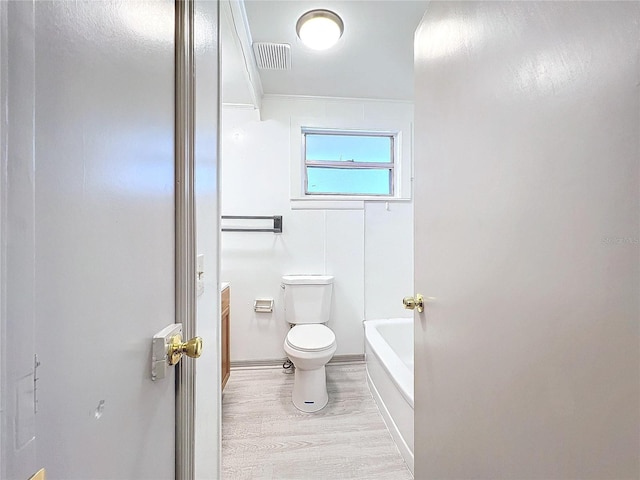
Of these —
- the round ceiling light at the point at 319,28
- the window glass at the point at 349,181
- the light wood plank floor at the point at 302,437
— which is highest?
the round ceiling light at the point at 319,28

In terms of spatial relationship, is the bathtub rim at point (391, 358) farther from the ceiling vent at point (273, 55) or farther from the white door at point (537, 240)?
the ceiling vent at point (273, 55)

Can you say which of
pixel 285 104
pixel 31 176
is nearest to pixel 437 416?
pixel 31 176

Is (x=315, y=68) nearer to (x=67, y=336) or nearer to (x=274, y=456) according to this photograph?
(x=67, y=336)

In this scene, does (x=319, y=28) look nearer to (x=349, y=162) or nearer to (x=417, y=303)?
(x=349, y=162)

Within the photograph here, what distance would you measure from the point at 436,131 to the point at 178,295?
949 mm

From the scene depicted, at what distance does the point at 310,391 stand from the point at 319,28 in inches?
86.5

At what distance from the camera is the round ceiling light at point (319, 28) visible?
147 centimetres

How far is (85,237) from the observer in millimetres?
392

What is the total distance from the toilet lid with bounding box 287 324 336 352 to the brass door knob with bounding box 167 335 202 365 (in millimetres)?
1187

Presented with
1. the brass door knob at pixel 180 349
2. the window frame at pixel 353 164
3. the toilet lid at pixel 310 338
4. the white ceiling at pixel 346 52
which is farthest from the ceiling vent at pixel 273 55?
the toilet lid at pixel 310 338

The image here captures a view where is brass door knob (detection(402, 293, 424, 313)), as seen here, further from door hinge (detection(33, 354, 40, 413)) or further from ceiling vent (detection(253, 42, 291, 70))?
ceiling vent (detection(253, 42, 291, 70))

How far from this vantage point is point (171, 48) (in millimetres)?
667

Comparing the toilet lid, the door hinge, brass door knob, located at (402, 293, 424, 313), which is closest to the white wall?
the toilet lid

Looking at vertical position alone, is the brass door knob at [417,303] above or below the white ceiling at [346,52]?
below
